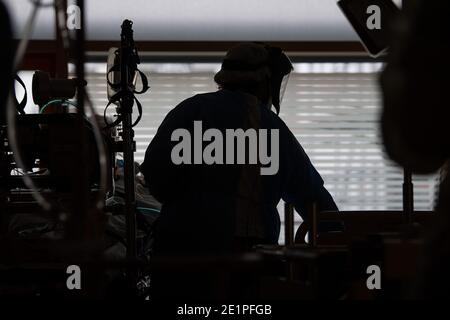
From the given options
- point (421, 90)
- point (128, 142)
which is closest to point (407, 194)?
point (421, 90)

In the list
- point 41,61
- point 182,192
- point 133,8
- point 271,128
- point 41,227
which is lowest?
point 41,227

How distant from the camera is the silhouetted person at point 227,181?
2.56m

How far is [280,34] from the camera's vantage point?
554cm

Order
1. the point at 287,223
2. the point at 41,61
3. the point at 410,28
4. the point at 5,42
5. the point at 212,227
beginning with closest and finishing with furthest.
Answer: the point at 410,28 < the point at 5,42 < the point at 287,223 < the point at 212,227 < the point at 41,61

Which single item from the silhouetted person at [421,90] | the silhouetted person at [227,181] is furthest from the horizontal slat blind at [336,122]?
the silhouetted person at [421,90]

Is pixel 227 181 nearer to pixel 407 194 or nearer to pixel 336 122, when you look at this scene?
pixel 407 194

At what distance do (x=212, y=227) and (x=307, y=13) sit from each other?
3.24 m

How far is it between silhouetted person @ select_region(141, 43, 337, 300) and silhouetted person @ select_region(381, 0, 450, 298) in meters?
1.44

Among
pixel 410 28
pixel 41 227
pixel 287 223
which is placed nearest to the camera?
pixel 410 28

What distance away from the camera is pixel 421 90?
1.07m

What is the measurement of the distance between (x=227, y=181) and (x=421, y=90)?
151cm

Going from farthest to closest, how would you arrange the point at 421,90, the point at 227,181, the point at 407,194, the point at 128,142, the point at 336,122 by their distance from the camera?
1. the point at 336,122
2. the point at 128,142
3. the point at 227,181
4. the point at 407,194
5. the point at 421,90
